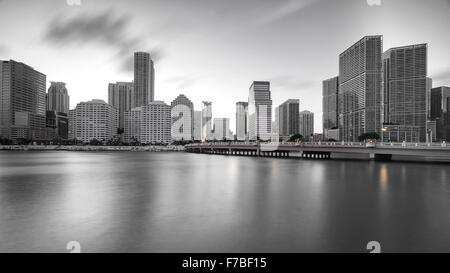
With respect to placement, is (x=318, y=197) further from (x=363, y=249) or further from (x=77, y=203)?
(x=77, y=203)

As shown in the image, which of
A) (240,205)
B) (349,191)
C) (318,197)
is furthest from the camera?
(349,191)

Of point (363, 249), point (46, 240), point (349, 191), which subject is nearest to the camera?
point (363, 249)

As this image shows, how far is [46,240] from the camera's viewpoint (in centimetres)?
1198

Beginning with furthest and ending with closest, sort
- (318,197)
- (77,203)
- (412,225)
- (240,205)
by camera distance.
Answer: (318,197) → (77,203) → (240,205) → (412,225)

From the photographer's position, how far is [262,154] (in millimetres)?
115188

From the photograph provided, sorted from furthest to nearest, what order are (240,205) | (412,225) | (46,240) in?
(240,205), (412,225), (46,240)

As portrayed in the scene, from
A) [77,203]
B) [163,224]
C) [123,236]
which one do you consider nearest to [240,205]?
[163,224]

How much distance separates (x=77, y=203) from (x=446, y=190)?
3586 cm

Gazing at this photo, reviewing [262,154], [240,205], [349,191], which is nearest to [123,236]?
[240,205]

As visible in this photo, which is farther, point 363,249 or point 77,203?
point 77,203

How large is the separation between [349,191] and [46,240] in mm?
24867
